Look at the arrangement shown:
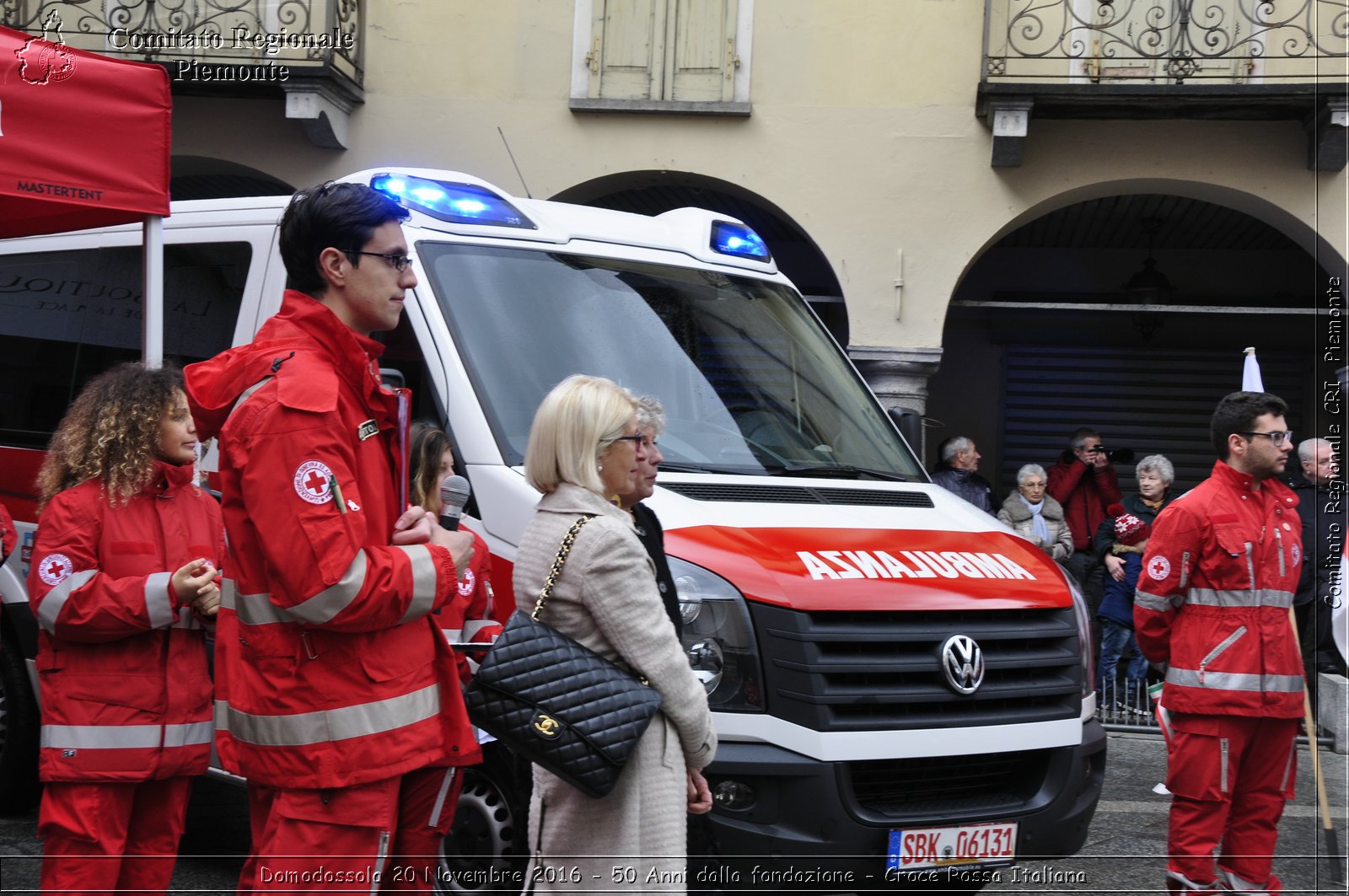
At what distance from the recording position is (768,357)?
211 inches

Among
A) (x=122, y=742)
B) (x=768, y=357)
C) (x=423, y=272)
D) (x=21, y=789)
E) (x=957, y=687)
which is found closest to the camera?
(x=122, y=742)

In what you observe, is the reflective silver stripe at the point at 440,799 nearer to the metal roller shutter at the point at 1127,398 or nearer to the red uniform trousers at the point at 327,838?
the red uniform trousers at the point at 327,838

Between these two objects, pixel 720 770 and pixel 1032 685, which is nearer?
pixel 720 770

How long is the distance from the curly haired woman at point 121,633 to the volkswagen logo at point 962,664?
2.06 metres

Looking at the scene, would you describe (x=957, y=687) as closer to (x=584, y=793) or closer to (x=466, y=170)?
(x=584, y=793)

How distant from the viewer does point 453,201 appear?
510cm

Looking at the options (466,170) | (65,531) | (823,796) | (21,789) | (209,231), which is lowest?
(21,789)

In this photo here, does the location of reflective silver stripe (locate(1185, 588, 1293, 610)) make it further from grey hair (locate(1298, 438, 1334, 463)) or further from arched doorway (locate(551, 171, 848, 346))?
arched doorway (locate(551, 171, 848, 346))

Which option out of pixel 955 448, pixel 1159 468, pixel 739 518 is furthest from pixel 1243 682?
pixel 955 448

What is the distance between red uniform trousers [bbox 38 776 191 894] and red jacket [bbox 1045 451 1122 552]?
8067 millimetres

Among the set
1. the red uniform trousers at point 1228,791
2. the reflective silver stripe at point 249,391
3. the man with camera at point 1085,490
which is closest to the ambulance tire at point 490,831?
the reflective silver stripe at point 249,391

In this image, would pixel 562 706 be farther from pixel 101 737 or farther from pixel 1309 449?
pixel 1309 449

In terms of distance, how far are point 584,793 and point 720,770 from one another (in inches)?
40.1

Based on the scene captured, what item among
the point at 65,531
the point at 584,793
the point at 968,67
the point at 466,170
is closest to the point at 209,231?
the point at 65,531
